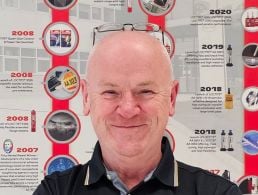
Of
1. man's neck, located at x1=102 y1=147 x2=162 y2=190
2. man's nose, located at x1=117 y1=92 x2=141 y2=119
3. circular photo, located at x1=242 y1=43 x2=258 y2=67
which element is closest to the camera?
man's nose, located at x1=117 y1=92 x2=141 y2=119

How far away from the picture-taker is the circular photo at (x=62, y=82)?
177cm

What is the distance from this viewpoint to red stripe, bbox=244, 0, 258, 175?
1.77 metres

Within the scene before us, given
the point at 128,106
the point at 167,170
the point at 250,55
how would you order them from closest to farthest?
the point at 128,106 → the point at 167,170 → the point at 250,55

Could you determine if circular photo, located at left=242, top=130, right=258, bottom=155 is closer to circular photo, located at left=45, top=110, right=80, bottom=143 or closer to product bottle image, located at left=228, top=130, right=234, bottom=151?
product bottle image, located at left=228, top=130, right=234, bottom=151

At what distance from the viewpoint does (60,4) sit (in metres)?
1.78

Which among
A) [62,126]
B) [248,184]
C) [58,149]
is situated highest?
[62,126]

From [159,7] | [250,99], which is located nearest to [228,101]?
[250,99]

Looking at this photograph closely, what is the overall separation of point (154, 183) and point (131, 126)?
0.17m

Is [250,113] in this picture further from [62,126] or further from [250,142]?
[62,126]

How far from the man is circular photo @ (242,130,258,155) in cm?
79

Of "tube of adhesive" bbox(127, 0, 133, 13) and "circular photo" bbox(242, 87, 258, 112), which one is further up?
"tube of adhesive" bbox(127, 0, 133, 13)

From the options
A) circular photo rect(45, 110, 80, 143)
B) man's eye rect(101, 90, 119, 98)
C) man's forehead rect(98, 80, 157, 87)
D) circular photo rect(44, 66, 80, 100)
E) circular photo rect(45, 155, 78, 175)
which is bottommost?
circular photo rect(45, 155, 78, 175)

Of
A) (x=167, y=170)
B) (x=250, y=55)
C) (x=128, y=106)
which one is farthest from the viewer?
(x=250, y=55)

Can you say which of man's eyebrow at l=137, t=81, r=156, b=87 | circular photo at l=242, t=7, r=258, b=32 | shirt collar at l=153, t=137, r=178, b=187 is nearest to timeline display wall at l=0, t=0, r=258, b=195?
circular photo at l=242, t=7, r=258, b=32
